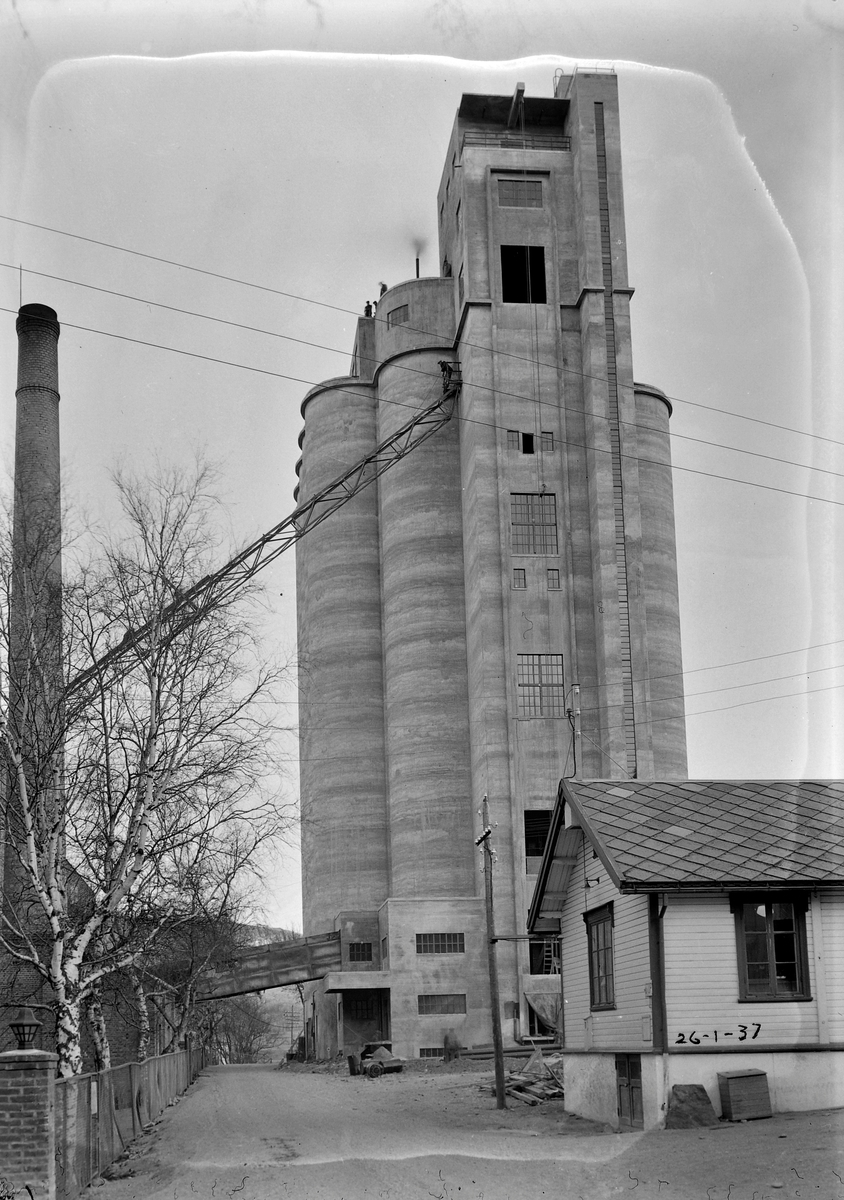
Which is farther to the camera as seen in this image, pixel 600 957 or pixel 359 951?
pixel 359 951

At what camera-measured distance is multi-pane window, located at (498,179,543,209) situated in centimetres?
6919

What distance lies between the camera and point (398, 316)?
249 feet

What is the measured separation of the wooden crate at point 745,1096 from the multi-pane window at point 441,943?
43273mm

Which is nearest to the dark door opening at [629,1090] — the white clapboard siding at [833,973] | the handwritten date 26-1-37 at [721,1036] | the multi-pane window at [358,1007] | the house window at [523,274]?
the handwritten date 26-1-37 at [721,1036]

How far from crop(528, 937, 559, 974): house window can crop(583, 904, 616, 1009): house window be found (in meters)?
36.9

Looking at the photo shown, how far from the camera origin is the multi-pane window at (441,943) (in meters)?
63.1

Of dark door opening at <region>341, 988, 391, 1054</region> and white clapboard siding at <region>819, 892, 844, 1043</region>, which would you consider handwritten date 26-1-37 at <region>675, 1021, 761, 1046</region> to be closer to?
white clapboard siding at <region>819, 892, 844, 1043</region>

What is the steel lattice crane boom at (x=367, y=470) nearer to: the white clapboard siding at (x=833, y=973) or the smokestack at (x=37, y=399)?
the smokestack at (x=37, y=399)

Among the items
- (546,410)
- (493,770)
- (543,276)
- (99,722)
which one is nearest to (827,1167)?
(99,722)

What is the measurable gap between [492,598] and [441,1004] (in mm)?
18632

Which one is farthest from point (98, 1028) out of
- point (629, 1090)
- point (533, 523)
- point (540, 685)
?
point (533, 523)

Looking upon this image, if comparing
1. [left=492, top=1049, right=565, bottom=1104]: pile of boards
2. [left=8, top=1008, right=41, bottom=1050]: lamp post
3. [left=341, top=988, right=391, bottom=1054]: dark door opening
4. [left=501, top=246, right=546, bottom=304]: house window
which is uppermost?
[left=501, top=246, right=546, bottom=304]: house window

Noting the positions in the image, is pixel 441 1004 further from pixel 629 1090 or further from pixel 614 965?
pixel 629 1090

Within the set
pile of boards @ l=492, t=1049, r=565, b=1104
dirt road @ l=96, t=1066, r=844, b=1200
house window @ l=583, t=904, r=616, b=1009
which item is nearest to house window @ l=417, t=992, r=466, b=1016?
pile of boards @ l=492, t=1049, r=565, b=1104
